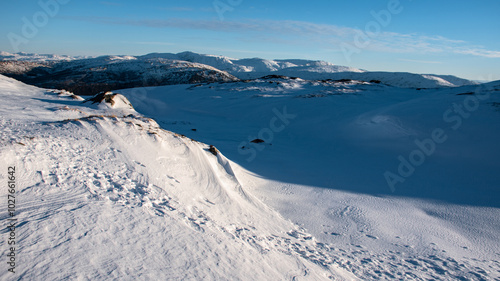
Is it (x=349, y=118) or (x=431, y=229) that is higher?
(x=349, y=118)

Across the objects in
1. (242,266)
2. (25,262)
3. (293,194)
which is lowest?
(293,194)

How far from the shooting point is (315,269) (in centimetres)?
333

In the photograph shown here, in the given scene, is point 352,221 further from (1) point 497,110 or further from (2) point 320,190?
(1) point 497,110

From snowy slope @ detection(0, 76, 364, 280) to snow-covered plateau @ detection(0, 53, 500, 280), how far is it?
0.06 ft

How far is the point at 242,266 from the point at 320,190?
4102 millimetres

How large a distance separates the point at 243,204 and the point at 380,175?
15.3 ft

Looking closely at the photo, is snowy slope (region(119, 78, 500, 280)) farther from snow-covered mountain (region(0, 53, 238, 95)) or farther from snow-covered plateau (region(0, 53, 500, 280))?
snow-covered mountain (region(0, 53, 238, 95))

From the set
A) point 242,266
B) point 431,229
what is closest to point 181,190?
point 242,266

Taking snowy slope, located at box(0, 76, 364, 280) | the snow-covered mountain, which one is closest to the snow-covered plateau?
snowy slope, located at box(0, 76, 364, 280)

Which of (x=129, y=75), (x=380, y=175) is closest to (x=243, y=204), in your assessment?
(x=380, y=175)

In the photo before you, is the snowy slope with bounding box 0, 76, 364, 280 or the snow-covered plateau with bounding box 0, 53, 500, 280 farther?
the snow-covered plateau with bounding box 0, 53, 500, 280

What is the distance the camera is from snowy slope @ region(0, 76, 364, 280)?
2508 mm

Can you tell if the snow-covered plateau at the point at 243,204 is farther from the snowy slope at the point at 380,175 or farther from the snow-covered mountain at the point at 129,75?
the snow-covered mountain at the point at 129,75

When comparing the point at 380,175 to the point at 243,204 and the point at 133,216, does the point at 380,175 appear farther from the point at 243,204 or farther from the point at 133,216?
the point at 133,216
